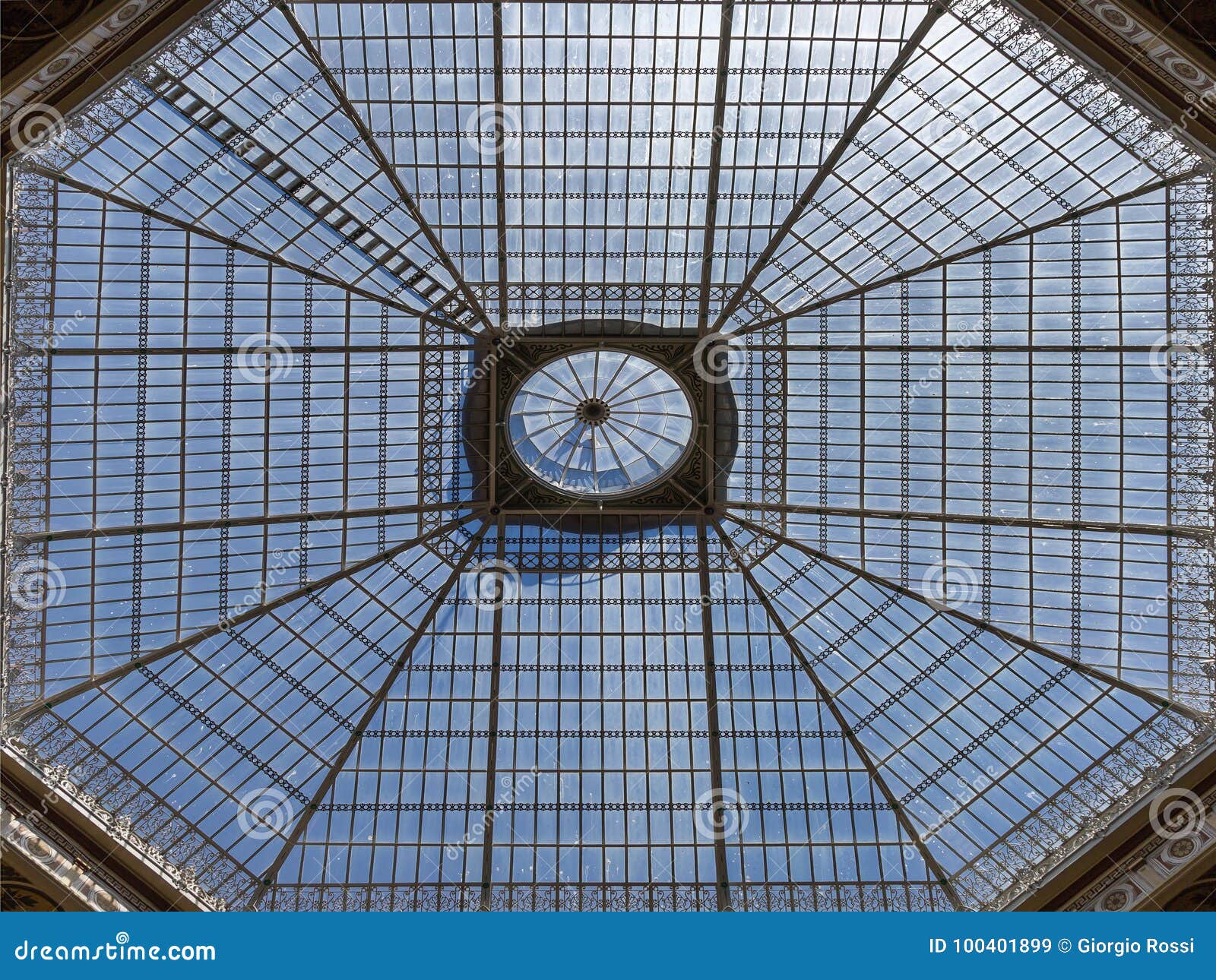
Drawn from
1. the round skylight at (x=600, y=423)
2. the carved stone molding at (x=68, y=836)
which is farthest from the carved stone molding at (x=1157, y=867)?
the carved stone molding at (x=68, y=836)

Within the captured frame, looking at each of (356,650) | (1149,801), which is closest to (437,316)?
(356,650)

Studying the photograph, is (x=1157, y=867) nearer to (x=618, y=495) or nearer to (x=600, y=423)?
(x=618, y=495)

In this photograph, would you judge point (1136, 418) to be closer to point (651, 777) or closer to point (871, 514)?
point (871, 514)

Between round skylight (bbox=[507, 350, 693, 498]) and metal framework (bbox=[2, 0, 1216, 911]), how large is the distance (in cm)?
61

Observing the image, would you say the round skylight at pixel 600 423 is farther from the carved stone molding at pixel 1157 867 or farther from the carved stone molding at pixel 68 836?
the carved stone molding at pixel 1157 867

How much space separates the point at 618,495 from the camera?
37.8 m

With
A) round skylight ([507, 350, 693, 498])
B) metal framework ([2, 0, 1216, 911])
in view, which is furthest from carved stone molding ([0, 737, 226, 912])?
round skylight ([507, 350, 693, 498])

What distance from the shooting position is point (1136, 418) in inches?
1342

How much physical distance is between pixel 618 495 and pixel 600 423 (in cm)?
217

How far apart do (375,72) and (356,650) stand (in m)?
15.8

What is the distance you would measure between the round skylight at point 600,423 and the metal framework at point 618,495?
1.99ft

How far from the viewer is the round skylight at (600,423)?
3738 centimetres

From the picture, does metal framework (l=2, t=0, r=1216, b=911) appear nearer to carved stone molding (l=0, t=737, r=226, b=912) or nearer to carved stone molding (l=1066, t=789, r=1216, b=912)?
carved stone molding (l=0, t=737, r=226, b=912)

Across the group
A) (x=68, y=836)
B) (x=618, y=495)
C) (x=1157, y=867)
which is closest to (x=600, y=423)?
(x=618, y=495)
